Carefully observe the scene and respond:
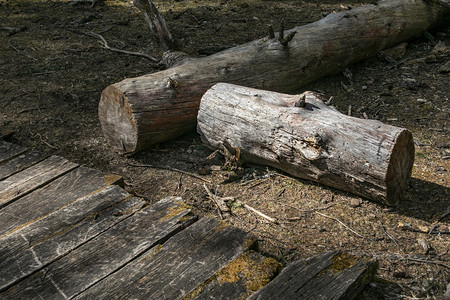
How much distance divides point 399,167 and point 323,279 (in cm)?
162

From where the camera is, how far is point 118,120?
15.8 ft

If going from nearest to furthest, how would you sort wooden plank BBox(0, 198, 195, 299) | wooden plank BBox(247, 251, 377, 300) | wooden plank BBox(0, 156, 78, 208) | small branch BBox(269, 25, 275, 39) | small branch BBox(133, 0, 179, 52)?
wooden plank BBox(247, 251, 377, 300) < wooden plank BBox(0, 198, 195, 299) < wooden plank BBox(0, 156, 78, 208) < small branch BBox(269, 25, 275, 39) < small branch BBox(133, 0, 179, 52)

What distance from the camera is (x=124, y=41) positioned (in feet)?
25.7

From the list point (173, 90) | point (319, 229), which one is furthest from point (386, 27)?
point (319, 229)

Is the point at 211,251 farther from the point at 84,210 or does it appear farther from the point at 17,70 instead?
the point at 17,70

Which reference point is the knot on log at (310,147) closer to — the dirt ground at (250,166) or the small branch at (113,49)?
the dirt ground at (250,166)

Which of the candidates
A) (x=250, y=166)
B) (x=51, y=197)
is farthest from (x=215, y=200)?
(x=51, y=197)

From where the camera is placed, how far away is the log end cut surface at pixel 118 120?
4.66 meters

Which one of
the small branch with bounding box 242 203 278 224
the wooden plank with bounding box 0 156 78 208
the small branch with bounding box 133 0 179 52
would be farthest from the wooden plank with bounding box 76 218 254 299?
the small branch with bounding box 133 0 179 52

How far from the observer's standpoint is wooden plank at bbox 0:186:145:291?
266 centimetres

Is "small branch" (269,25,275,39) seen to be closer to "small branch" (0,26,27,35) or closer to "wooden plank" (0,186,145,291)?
"wooden plank" (0,186,145,291)

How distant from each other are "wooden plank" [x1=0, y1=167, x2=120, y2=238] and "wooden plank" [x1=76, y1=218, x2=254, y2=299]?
3.00ft

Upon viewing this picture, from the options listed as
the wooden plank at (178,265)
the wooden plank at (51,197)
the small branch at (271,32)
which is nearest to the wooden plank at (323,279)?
the wooden plank at (178,265)

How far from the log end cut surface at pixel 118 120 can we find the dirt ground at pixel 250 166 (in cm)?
17
